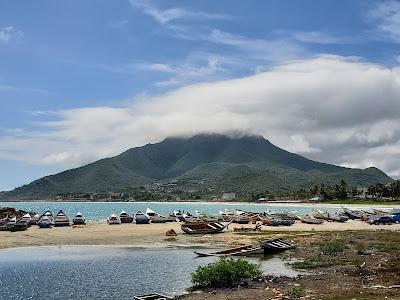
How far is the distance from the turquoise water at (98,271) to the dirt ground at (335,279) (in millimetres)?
2653

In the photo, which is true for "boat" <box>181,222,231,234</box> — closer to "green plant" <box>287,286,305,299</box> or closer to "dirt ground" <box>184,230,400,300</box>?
"dirt ground" <box>184,230,400,300</box>

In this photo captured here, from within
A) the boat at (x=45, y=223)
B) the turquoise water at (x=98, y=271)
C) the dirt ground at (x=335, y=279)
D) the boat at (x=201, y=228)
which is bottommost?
the turquoise water at (x=98, y=271)

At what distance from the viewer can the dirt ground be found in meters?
24.6

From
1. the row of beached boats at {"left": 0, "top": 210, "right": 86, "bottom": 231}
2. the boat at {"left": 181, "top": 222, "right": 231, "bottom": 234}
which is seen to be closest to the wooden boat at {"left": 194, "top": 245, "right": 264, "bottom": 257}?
the boat at {"left": 181, "top": 222, "right": 231, "bottom": 234}

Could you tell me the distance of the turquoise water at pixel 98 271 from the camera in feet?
99.7

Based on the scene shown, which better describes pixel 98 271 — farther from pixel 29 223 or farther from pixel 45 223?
pixel 29 223

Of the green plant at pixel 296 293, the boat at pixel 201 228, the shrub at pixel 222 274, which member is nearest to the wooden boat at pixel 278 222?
the boat at pixel 201 228

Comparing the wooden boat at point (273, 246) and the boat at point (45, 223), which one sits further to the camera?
the boat at point (45, 223)

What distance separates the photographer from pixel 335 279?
29453mm

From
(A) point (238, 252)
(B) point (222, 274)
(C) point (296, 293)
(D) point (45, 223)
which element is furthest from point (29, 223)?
(C) point (296, 293)

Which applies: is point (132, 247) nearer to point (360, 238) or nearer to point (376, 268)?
point (360, 238)

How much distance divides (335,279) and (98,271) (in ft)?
59.1

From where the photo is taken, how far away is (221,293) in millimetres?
27250

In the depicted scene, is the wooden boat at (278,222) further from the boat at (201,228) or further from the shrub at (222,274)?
the shrub at (222,274)
